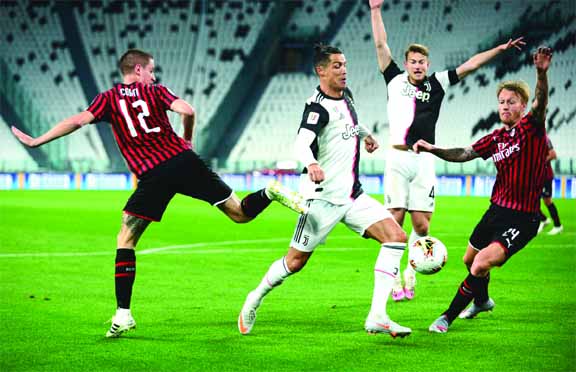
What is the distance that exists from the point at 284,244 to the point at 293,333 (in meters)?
7.95

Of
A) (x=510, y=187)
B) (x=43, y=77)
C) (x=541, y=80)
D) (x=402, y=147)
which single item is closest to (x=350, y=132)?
(x=510, y=187)

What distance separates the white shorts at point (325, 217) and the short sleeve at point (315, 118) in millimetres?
602

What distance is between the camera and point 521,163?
24.0 ft

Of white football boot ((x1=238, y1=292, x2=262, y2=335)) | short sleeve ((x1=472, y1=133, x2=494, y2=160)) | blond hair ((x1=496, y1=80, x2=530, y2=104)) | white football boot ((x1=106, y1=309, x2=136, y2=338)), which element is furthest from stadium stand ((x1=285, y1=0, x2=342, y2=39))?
white football boot ((x1=106, y1=309, x2=136, y2=338))

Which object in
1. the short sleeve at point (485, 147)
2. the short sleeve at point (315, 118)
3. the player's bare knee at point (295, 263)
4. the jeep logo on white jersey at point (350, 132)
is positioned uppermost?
the short sleeve at point (315, 118)

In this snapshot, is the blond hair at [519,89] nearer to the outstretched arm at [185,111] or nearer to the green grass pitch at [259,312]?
the green grass pitch at [259,312]

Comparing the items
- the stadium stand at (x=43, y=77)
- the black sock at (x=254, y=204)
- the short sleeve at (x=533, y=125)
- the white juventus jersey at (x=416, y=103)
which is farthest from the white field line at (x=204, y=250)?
the stadium stand at (x=43, y=77)

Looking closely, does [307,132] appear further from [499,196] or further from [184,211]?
[184,211]

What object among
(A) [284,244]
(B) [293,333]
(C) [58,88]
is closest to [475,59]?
(B) [293,333]

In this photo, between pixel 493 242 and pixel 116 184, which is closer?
pixel 493 242

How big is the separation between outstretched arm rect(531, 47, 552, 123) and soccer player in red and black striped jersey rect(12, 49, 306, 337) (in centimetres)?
194

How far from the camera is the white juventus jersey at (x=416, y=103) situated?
9.19 meters

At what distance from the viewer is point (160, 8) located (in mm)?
44188

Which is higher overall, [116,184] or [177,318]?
[177,318]
